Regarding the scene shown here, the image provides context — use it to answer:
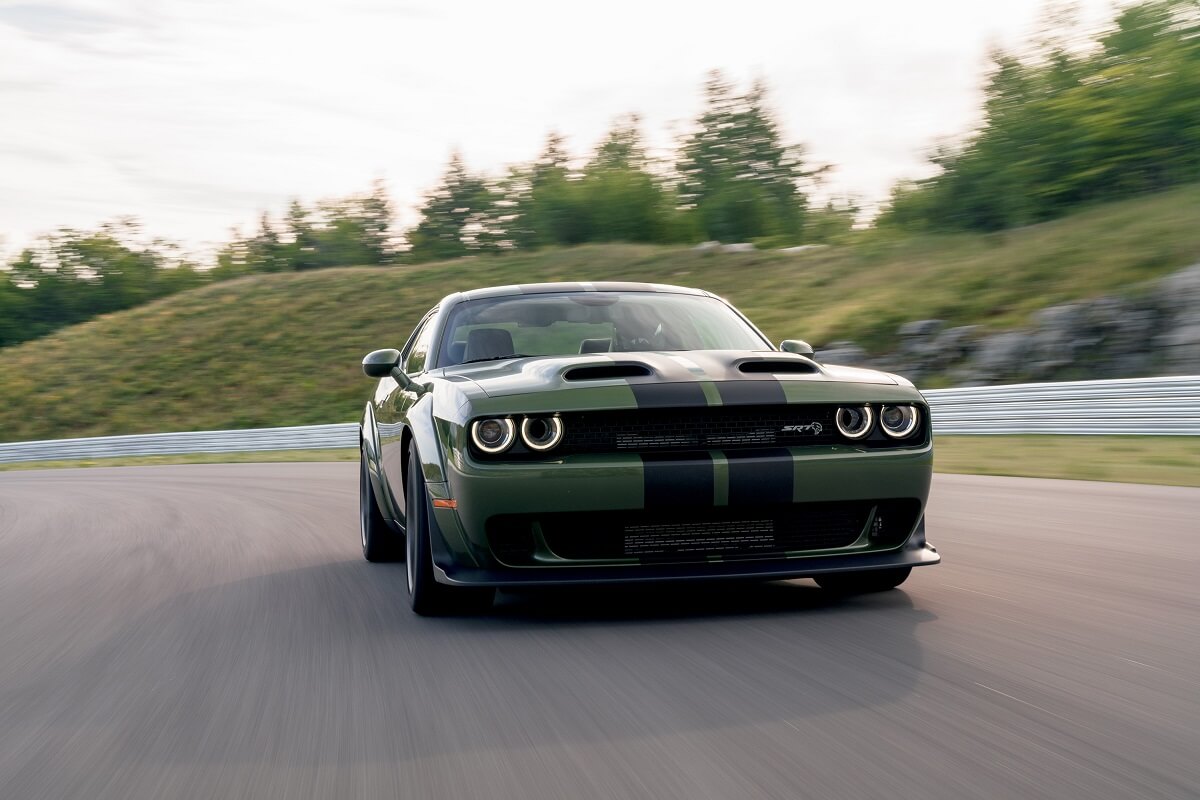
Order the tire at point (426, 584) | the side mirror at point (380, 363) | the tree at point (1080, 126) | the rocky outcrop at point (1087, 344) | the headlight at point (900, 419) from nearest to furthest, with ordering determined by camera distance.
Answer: the headlight at point (900, 419), the tire at point (426, 584), the side mirror at point (380, 363), the rocky outcrop at point (1087, 344), the tree at point (1080, 126)

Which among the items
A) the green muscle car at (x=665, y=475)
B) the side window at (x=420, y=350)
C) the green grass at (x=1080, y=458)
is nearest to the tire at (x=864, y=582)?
the green muscle car at (x=665, y=475)

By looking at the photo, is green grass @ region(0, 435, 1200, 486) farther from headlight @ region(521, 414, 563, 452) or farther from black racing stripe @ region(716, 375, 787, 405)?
headlight @ region(521, 414, 563, 452)

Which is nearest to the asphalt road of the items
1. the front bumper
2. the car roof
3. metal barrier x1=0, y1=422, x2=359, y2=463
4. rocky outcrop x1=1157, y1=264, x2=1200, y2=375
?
the front bumper

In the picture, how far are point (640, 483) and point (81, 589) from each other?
11.3ft

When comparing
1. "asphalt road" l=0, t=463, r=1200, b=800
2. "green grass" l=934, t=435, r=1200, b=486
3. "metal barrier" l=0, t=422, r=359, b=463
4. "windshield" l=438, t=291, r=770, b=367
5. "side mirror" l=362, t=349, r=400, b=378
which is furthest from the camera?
"metal barrier" l=0, t=422, r=359, b=463

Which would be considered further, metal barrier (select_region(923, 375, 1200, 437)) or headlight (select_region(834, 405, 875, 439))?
metal barrier (select_region(923, 375, 1200, 437))

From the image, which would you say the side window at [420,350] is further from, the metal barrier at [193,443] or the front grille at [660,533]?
the metal barrier at [193,443]

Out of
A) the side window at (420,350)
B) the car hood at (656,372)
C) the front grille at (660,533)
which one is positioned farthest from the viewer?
the side window at (420,350)

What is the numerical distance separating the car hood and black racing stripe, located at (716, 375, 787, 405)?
0.04 meters

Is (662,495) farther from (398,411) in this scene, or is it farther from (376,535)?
(376,535)

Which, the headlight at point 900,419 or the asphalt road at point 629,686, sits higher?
the headlight at point 900,419

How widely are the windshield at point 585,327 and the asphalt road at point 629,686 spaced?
3.60 feet

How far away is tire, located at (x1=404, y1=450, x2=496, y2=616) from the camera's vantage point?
482 centimetres

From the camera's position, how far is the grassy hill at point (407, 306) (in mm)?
26734
